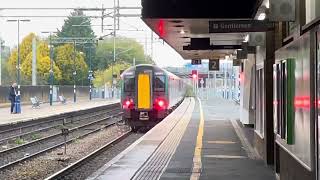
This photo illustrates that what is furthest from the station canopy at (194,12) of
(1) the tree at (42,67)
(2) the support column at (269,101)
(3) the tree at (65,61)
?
(3) the tree at (65,61)

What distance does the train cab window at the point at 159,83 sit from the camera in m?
28.5

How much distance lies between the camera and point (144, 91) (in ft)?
91.8

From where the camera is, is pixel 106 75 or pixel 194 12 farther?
pixel 106 75

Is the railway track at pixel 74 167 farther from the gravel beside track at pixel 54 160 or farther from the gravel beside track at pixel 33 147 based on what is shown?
the gravel beside track at pixel 33 147

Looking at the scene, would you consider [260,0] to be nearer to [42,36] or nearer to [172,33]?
[172,33]

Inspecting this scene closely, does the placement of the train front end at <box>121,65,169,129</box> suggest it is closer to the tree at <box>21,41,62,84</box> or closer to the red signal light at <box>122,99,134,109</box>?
the red signal light at <box>122,99,134,109</box>

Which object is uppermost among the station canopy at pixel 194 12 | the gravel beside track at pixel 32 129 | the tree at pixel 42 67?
the tree at pixel 42 67

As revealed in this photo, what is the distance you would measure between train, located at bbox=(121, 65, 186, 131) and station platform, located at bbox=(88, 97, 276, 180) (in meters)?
7.09

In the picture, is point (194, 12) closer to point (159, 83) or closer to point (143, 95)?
point (143, 95)

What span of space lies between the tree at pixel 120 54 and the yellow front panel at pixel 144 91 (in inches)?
2950

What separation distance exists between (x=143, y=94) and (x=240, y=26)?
17.5m

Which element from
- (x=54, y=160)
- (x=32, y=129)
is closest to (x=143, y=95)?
(x=32, y=129)

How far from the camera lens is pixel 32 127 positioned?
93.4ft

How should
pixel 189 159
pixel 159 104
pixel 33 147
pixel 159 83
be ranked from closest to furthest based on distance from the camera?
1. pixel 189 159
2. pixel 33 147
3. pixel 159 104
4. pixel 159 83
